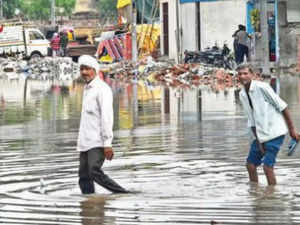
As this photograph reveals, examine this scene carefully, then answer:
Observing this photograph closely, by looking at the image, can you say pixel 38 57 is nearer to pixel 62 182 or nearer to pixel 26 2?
pixel 62 182

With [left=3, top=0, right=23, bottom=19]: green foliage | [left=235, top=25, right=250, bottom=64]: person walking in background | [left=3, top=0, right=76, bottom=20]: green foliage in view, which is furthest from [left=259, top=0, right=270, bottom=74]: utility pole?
[left=3, top=0, right=76, bottom=20]: green foliage

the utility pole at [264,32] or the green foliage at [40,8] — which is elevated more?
the green foliage at [40,8]

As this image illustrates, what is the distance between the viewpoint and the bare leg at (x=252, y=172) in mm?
12578

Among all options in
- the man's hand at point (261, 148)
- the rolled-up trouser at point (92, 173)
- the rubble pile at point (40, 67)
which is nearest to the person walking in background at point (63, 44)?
the rubble pile at point (40, 67)

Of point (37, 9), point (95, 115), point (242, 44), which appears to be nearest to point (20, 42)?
point (242, 44)

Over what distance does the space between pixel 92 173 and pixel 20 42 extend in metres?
52.2

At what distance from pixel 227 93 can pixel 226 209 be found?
20.9 m

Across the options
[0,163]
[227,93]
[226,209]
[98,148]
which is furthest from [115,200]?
[227,93]

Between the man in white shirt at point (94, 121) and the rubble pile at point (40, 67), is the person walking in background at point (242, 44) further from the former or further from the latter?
the man in white shirt at point (94, 121)

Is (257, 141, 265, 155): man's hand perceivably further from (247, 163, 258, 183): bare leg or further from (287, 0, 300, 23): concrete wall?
(287, 0, 300, 23): concrete wall

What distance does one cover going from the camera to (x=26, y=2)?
12512 cm

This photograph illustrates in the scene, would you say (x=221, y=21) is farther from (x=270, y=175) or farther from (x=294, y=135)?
(x=294, y=135)

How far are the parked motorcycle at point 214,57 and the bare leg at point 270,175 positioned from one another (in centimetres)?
3119

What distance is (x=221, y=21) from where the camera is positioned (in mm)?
49812
